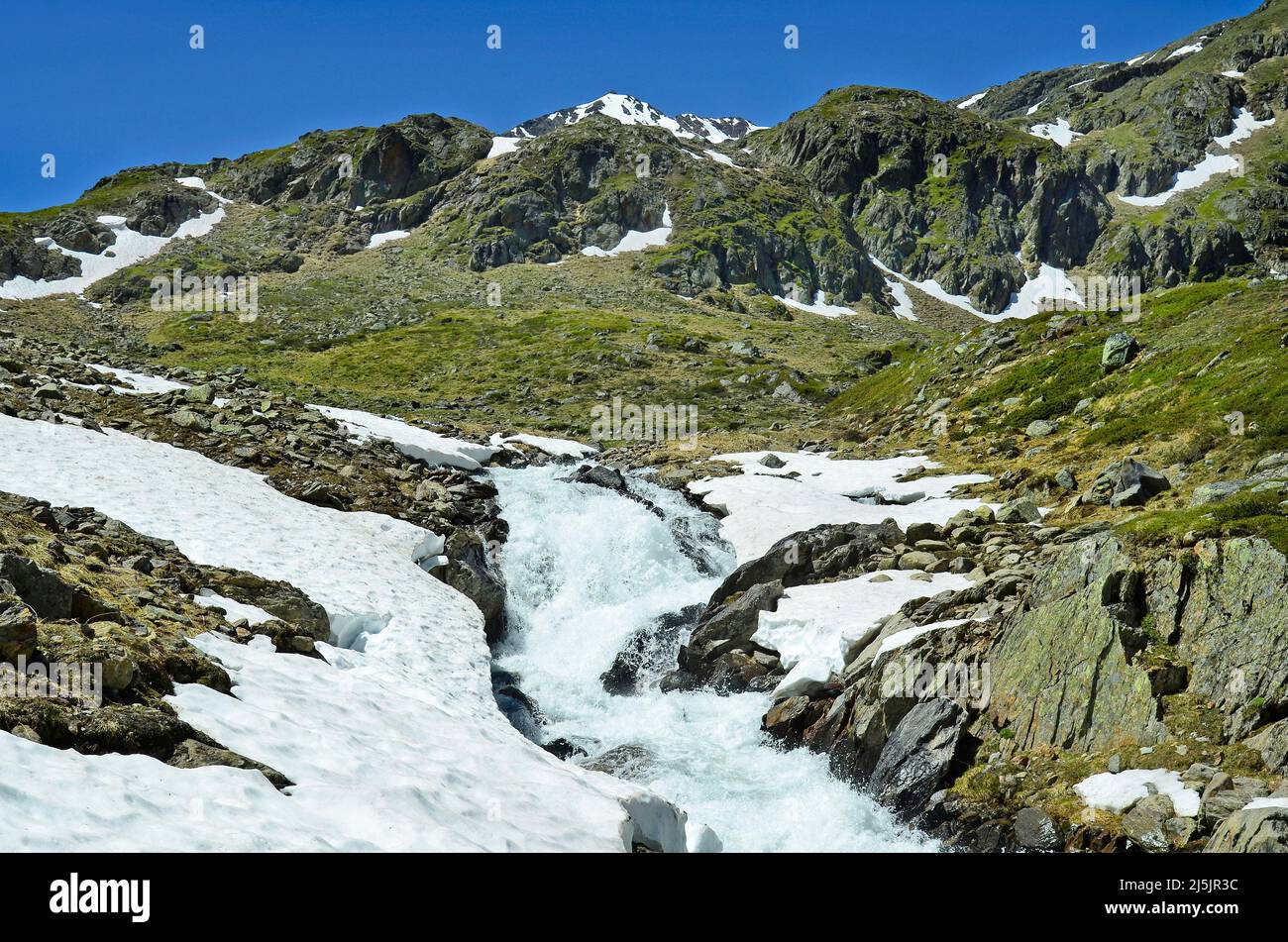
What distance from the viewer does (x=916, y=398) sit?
1834 inches

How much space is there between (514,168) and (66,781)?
556 ft

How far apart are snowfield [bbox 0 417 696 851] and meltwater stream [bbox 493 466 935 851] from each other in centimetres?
326

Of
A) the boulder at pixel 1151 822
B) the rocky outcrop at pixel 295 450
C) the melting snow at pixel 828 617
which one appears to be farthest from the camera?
the rocky outcrop at pixel 295 450

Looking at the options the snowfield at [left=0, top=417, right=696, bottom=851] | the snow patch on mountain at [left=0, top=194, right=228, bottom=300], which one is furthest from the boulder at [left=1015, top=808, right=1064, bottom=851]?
the snow patch on mountain at [left=0, top=194, right=228, bottom=300]

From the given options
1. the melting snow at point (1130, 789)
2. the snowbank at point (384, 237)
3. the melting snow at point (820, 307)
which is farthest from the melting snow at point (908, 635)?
the snowbank at point (384, 237)

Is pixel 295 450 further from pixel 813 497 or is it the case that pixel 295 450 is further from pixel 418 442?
pixel 813 497

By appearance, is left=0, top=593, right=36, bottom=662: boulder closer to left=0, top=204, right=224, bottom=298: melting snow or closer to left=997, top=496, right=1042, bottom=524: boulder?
left=997, top=496, right=1042, bottom=524: boulder

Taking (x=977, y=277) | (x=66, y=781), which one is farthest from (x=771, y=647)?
(x=977, y=277)

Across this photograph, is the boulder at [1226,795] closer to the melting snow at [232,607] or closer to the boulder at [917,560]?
the boulder at [917,560]

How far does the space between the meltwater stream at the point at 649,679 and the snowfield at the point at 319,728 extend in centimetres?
326

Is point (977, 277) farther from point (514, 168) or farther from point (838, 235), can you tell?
point (514, 168)

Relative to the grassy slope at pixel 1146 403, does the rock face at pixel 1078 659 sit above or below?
below

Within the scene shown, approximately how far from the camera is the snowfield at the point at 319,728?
8695mm

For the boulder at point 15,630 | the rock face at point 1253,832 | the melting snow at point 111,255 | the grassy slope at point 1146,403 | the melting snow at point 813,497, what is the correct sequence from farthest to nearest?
the melting snow at point 111,255, the melting snow at point 813,497, the grassy slope at point 1146,403, the boulder at point 15,630, the rock face at point 1253,832
